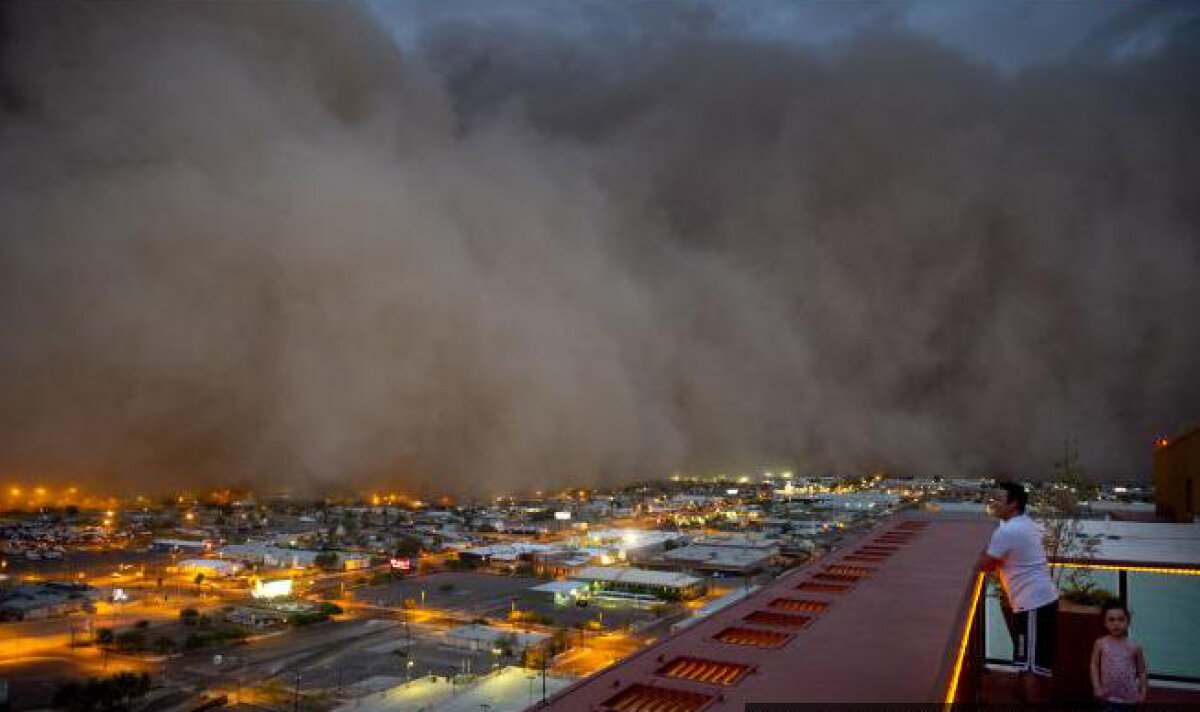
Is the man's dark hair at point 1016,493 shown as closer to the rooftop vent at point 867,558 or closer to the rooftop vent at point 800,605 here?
the rooftop vent at point 800,605

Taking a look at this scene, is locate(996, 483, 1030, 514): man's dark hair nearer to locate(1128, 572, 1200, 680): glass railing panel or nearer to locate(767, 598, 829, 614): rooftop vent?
locate(1128, 572, 1200, 680): glass railing panel

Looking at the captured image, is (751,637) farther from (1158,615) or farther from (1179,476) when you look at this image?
(1179,476)

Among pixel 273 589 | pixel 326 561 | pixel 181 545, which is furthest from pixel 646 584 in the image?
pixel 181 545

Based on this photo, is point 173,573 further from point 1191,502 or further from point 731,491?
point 731,491

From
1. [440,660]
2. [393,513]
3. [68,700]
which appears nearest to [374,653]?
[440,660]

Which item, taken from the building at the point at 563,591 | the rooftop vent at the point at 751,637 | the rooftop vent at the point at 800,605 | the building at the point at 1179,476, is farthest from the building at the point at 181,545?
the rooftop vent at the point at 751,637
